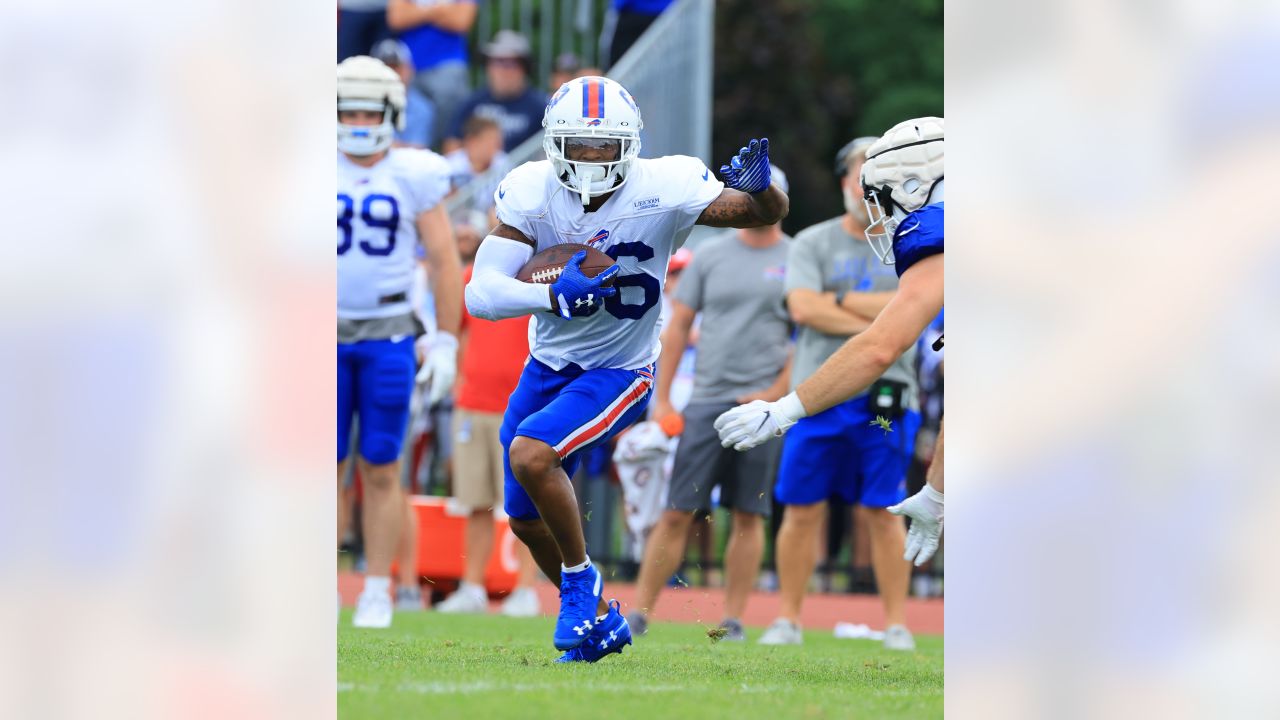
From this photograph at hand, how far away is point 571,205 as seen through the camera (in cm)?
555

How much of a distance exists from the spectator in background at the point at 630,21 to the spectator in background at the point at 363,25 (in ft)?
6.29

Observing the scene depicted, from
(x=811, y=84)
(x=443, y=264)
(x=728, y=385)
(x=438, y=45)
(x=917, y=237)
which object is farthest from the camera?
(x=811, y=84)

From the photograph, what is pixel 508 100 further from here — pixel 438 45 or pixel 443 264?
pixel 443 264

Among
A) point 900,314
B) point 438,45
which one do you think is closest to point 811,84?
point 438,45

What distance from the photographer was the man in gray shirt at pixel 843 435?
7.60m

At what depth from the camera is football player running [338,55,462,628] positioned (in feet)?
24.3

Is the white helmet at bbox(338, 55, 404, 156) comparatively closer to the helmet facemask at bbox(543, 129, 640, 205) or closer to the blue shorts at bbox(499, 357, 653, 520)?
the blue shorts at bbox(499, 357, 653, 520)

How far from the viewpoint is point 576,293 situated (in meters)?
5.18

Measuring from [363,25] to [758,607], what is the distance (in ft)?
20.4

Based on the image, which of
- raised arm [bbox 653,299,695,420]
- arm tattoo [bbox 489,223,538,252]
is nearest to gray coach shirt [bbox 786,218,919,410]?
raised arm [bbox 653,299,695,420]
